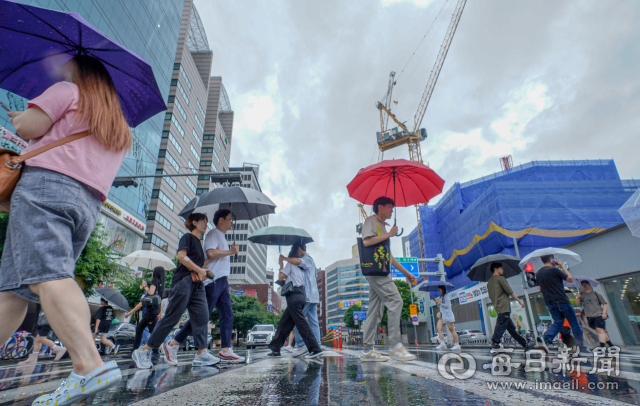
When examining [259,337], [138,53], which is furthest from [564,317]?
[138,53]

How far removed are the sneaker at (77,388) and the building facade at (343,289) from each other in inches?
4527

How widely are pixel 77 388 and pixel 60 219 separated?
77 centimetres

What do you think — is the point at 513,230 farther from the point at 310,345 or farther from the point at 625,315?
the point at 310,345

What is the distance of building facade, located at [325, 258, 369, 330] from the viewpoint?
11650 centimetres

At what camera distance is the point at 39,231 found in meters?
1.58

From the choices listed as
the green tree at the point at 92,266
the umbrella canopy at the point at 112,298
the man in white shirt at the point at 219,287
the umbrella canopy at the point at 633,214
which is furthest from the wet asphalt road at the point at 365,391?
the green tree at the point at 92,266

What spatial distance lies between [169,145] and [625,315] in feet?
155

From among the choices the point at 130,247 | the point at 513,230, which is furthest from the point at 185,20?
the point at 513,230

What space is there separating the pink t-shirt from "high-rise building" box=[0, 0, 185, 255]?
2500cm

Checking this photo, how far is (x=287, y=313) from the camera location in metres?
5.30

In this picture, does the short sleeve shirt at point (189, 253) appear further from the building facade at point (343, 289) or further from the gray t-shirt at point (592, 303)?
the building facade at point (343, 289)

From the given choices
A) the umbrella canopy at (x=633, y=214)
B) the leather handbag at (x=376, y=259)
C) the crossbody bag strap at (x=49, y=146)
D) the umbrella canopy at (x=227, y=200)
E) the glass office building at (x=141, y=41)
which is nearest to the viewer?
the crossbody bag strap at (x=49, y=146)

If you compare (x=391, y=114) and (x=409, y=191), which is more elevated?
(x=391, y=114)

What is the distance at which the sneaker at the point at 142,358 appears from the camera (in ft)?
12.5
